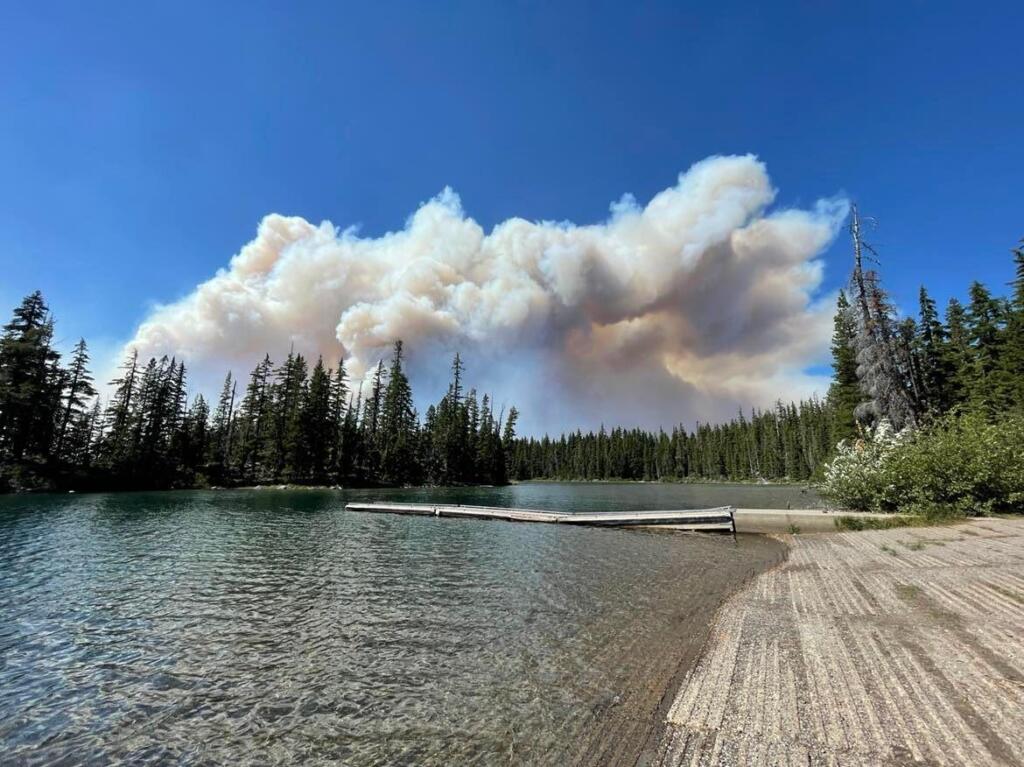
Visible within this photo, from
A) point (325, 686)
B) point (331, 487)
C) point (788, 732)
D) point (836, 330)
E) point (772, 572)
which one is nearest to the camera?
point (788, 732)

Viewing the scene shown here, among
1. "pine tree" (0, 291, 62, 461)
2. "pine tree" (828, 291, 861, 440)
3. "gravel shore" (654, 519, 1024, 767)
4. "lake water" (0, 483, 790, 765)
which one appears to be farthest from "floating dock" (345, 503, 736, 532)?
"pine tree" (0, 291, 62, 461)

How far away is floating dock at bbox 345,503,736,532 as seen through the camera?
1127 inches

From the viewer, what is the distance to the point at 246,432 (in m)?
83.1

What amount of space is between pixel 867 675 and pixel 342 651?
29.4 feet

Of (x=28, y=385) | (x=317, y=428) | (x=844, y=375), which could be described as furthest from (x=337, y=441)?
(x=844, y=375)

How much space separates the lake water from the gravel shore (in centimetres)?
79

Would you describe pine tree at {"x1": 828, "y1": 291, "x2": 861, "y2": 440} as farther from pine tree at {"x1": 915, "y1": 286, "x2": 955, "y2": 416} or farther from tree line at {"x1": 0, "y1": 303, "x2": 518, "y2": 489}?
tree line at {"x1": 0, "y1": 303, "x2": 518, "y2": 489}

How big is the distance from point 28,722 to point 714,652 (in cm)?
1081

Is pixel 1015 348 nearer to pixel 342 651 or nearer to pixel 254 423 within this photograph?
pixel 342 651

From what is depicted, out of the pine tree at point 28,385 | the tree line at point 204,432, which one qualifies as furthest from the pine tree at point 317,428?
the pine tree at point 28,385

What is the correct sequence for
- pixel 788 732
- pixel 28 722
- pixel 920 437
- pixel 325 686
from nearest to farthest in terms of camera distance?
pixel 788 732 → pixel 28 722 → pixel 325 686 → pixel 920 437

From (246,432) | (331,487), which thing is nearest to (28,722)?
(331,487)

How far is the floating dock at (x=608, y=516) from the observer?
28.6 metres

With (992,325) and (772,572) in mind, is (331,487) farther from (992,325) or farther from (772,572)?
(992,325)
